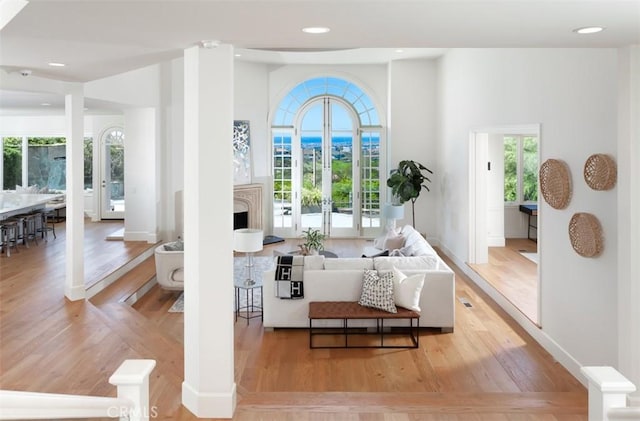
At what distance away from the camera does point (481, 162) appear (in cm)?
847

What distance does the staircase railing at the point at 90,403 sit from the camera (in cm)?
129

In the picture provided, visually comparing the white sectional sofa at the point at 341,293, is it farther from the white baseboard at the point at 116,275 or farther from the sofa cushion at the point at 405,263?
the white baseboard at the point at 116,275

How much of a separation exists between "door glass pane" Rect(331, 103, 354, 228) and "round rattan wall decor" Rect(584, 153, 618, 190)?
26.8ft

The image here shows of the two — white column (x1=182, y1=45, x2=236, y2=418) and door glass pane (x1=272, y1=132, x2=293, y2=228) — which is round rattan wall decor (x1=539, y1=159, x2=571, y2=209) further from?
door glass pane (x1=272, y1=132, x2=293, y2=228)

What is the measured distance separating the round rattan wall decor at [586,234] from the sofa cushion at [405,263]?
179 centimetres

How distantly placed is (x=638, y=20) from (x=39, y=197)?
11.7 meters

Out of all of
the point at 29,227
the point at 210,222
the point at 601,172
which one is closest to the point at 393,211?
the point at 601,172

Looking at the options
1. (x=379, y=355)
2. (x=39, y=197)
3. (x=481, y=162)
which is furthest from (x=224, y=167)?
(x=39, y=197)

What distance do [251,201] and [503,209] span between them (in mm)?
5573

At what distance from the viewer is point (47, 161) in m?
14.4

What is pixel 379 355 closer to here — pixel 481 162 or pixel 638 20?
pixel 638 20

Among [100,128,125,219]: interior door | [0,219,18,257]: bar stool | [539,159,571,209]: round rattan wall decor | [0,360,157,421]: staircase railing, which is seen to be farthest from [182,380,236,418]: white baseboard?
[100,128,125,219]: interior door

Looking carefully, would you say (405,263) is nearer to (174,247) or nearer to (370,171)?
(174,247)

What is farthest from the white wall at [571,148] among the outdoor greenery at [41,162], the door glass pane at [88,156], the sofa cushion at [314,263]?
the outdoor greenery at [41,162]
